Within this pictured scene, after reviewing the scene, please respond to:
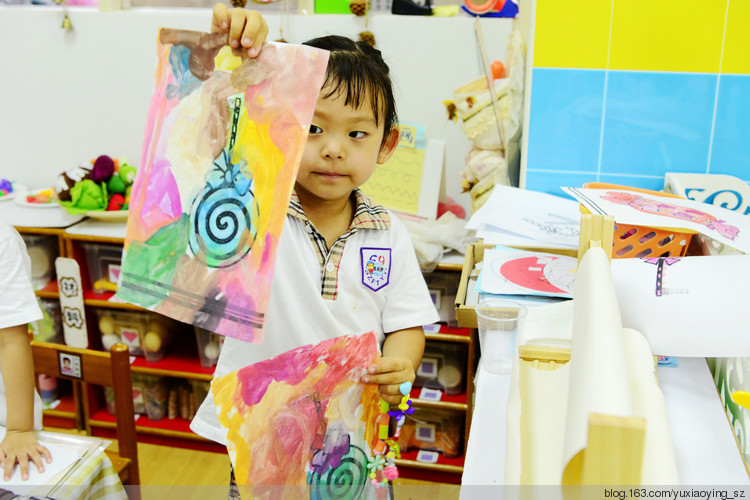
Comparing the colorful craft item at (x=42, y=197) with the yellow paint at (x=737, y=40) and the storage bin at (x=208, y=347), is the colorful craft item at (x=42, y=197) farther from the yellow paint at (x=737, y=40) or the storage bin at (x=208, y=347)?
the yellow paint at (x=737, y=40)

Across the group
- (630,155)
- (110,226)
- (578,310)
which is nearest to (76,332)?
(110,226)

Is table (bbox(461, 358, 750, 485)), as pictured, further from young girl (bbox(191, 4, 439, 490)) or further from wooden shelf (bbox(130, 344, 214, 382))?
wooden shelf (bbox(130, 344, 214, 382))

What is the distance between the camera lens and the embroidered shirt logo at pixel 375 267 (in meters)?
1.03

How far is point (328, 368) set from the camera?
0.86 m

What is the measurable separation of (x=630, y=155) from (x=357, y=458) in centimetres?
95

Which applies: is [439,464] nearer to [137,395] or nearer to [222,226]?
[137,395]

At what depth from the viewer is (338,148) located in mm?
879

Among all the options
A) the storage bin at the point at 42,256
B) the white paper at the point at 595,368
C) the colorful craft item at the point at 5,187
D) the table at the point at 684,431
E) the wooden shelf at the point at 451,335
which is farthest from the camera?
the colorful craft item at the point at 5,187

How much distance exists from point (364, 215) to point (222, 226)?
0.34 meters

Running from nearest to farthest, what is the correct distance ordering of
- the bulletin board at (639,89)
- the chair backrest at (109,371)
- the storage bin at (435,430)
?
the chair backrest at (109,371), the bulletin board at (639,89), the storage bin at (435,430)

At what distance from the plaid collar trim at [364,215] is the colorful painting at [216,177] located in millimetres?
231

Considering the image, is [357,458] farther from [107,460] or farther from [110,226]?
[110,226]

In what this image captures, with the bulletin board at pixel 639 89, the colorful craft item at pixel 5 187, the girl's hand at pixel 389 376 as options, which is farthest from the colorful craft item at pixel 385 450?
the colorful craft item at pixel 5 187

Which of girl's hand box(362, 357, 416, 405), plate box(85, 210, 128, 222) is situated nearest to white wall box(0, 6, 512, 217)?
plate box(85, 210, 128, 222)
